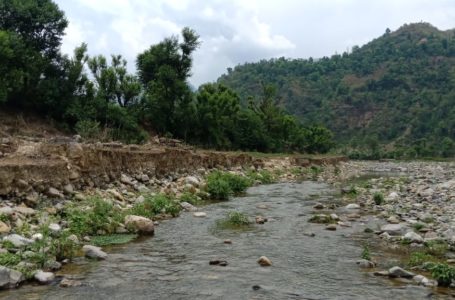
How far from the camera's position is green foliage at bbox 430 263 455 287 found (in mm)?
8289

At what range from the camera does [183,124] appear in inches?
1972

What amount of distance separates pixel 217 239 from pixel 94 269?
3.97m

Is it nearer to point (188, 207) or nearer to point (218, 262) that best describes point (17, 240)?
point (218, 262)

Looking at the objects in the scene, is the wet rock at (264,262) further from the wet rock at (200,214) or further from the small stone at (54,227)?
the wet rock at (200,214)

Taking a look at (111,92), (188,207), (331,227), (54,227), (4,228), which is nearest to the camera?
(4,228)

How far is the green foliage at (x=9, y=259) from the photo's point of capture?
832cm

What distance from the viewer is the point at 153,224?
13.4 meters

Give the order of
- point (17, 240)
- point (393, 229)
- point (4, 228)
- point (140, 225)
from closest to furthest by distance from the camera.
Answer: point (17, 240), point (4, 228), point (140, 225), point (393, 229)

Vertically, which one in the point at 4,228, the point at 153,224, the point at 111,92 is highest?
the point at 111,92

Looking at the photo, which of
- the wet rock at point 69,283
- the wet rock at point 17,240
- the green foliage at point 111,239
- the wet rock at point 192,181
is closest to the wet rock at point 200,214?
the green foliage at point 111,239

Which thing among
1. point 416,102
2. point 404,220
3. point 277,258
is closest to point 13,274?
point 277,258

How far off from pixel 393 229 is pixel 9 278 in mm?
10143

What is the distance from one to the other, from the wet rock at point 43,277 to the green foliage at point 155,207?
6.05 metres

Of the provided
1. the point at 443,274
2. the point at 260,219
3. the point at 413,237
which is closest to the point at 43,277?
the point at 443,274
